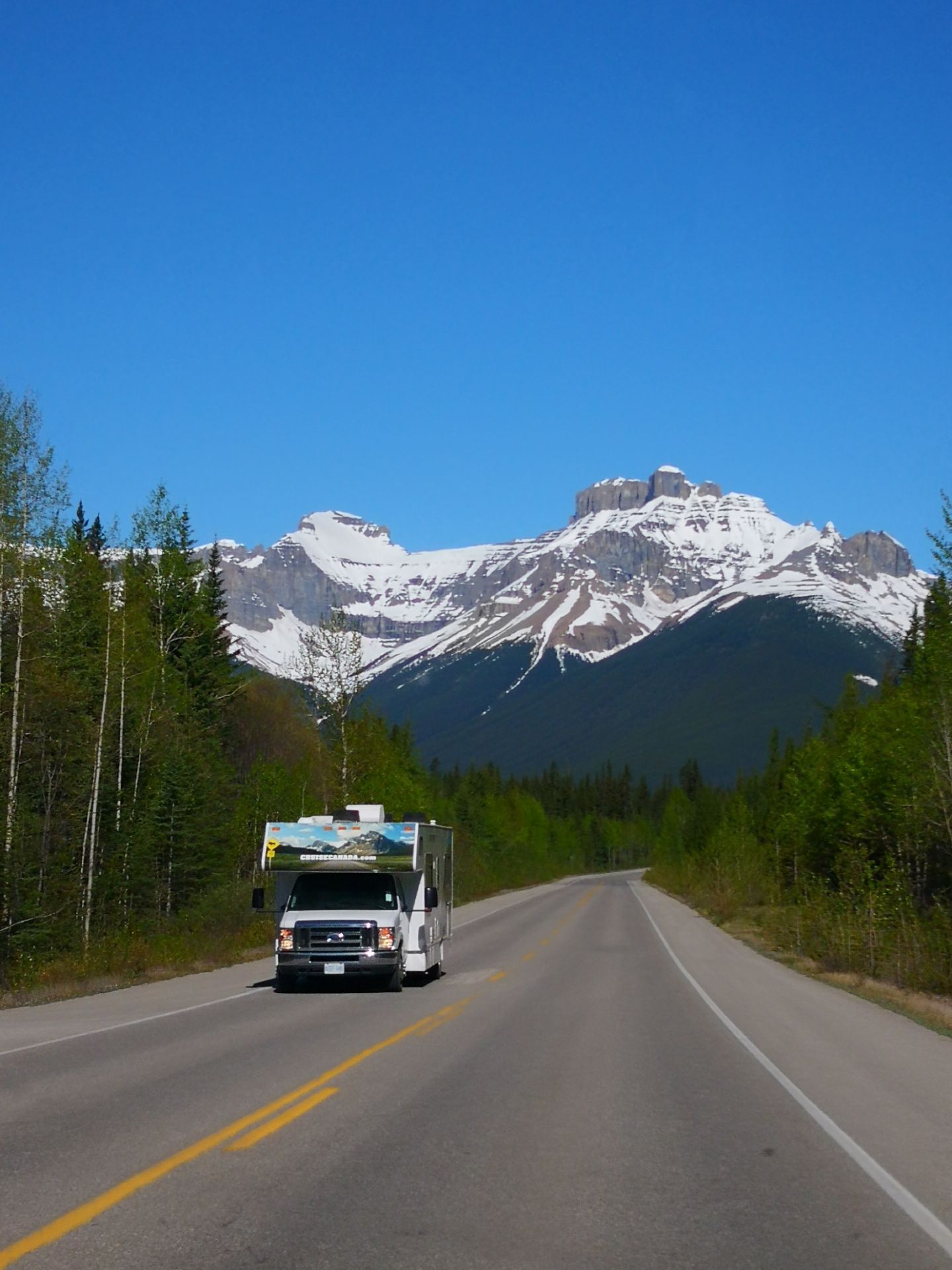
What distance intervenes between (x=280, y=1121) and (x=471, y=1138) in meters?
1.53

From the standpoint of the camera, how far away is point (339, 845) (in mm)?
24078

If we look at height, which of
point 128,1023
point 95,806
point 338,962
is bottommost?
point 128,1023

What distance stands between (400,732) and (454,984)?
6141 cm

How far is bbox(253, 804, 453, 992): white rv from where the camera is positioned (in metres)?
22.7

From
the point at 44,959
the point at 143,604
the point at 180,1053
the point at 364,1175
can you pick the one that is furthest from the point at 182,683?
the point at 364,1175

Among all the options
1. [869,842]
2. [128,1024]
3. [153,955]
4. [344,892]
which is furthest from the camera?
[869,842]

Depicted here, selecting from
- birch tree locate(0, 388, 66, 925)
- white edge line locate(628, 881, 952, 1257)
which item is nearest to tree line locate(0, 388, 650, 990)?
birch tree locate(0, 388, 66, 925)

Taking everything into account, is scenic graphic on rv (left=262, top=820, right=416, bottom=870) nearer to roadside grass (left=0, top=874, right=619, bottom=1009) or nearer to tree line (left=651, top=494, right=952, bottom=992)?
roadside grass (left=0, top=874, right=619, bottom=1009)

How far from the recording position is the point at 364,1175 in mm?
8266

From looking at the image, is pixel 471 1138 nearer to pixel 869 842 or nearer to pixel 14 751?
pixel 14 751

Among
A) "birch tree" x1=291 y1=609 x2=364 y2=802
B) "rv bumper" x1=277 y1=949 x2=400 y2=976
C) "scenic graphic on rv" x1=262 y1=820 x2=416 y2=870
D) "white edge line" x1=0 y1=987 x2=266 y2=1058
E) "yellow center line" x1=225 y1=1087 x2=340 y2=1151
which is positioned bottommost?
"white edge line" x1=0 y1=987 x2=266 y2=1058

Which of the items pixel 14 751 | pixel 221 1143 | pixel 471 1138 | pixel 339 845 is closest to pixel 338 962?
pixel 339 845

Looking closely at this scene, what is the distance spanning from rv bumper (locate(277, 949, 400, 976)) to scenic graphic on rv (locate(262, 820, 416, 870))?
1839 mm

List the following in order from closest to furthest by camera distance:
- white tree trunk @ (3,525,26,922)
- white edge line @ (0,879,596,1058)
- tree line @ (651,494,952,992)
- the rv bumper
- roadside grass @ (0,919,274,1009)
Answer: white edge line @ (0,879,596,1058)
the rv bumper
roadside grass @ (0,919,274,1009)
white tree trunk @ (3,525,26,922)
tree line @ (651,494,952,992)
